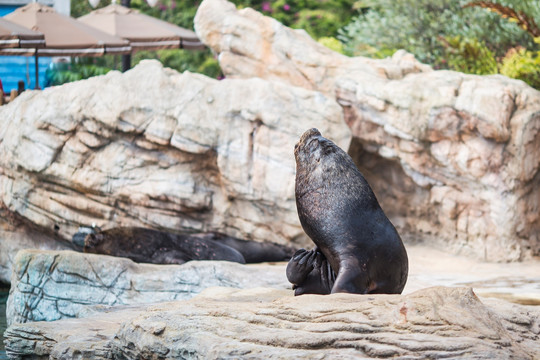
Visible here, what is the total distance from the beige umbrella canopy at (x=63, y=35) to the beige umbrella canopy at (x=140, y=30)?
164 cm

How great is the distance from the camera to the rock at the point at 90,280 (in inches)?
368

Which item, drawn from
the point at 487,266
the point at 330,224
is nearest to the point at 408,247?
the point at 487,266

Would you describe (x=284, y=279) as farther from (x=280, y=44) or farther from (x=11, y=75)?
(x=11, y=75)

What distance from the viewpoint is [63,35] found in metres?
18.2

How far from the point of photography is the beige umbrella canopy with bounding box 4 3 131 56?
59.1 ft

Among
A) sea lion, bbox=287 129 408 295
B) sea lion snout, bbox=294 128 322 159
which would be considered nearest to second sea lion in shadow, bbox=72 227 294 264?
sea lion snout, bbox=294 128 322 159

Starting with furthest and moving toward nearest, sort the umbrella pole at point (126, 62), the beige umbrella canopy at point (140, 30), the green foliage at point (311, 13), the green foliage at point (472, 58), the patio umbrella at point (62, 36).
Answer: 1. the green foliage at point (311, 13)
2. the umbrella pole at point (126, 62)
3. the beige umbrella canopy at point (140, 30)
4. the patio umbrella at point (62, 36)
5. the green foliage at point (472, 58)

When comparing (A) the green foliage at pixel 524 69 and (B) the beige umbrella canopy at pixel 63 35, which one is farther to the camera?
(B) the beige umbrella canopy at pixel 63 35

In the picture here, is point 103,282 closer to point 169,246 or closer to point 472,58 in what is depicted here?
point 169,246

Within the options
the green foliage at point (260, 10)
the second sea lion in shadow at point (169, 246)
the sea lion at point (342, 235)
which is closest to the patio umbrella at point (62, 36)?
the second sea lion in shadow at point (169, 246)

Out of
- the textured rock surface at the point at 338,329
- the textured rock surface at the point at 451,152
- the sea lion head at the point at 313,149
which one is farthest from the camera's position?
the textured rock surface at the point at 451,152

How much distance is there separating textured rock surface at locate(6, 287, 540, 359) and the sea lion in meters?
0.78

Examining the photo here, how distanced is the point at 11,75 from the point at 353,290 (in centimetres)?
2045

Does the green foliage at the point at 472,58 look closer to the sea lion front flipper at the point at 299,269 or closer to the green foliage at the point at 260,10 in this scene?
the green foliage at the point at 260,10
